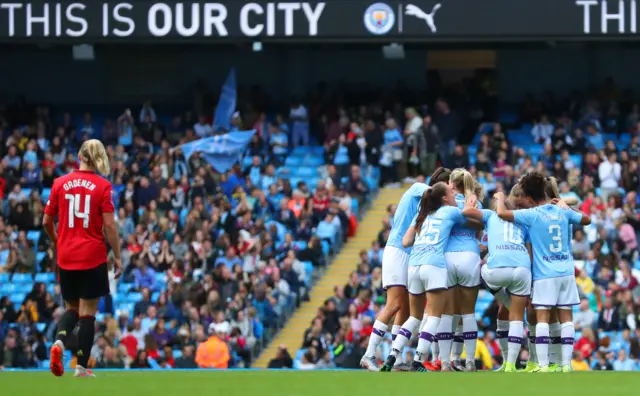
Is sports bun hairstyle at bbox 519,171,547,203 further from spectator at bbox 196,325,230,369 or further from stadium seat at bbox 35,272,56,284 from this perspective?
stadium seat at bbox 35,272,56,284

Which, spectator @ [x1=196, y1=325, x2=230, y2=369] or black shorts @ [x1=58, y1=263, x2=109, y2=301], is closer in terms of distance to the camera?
black shorts @ [x1=58, y1=263, x2=109, y2=301]

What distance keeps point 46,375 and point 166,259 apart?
41.5 feet

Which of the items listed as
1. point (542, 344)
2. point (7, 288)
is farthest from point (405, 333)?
point (7, 288)

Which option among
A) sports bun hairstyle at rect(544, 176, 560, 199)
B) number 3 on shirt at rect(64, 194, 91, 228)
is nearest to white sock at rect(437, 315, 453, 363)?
sports bun hairstyle at rect(544, 176, 560, 199)

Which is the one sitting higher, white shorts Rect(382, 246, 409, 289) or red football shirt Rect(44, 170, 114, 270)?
red football shirt Rect(44, 170, 114, 270)

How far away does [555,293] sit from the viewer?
1388cm

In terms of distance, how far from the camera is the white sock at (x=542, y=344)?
13.7 m

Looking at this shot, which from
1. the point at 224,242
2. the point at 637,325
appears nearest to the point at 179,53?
the point at 224,242

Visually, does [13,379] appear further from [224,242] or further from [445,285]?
[224,242]

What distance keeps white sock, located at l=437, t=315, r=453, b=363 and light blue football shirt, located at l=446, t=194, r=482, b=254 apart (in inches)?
24.8

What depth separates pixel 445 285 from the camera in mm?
13836

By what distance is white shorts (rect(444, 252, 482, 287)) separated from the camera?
46.1 feet

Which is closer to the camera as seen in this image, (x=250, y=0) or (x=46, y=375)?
(x=46, y=375)

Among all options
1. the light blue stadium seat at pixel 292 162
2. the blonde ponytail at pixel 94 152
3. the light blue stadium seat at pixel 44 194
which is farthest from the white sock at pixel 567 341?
the light blue stadium seat at pixel 44 194
